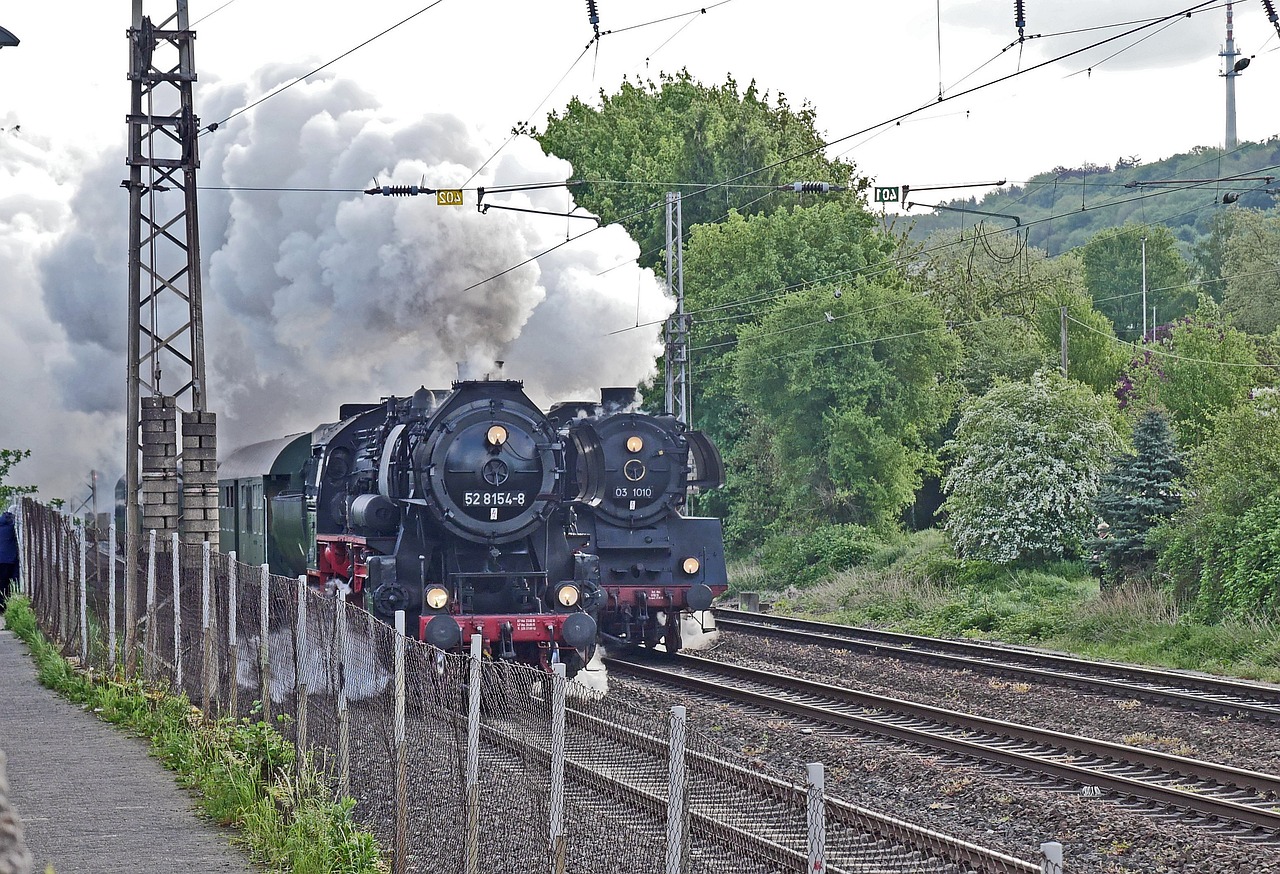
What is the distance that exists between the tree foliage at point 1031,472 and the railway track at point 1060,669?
3.29 metres

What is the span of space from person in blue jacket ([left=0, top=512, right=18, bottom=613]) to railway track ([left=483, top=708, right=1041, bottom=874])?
15463mm

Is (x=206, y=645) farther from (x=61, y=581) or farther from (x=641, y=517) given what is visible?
Result: (x=641, y=517)

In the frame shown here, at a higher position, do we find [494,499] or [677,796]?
[494,499]

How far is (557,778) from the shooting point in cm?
621

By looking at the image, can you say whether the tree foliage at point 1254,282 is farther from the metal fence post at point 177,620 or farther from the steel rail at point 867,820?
the steel rail at point 867,820

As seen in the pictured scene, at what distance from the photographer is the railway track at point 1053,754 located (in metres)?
9.77

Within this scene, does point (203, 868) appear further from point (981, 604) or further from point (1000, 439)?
point (1000, 439)

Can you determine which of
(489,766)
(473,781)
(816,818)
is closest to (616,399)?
(489,766)

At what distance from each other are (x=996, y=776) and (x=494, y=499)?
6169 millimetres

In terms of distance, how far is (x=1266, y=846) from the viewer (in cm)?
874

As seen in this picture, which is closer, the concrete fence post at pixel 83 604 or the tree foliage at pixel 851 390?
the concrete fence post at pixel 83 604

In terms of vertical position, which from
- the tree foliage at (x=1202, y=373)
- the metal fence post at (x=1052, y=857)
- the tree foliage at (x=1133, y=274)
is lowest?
the metal fence post at (x=1052, y=857)

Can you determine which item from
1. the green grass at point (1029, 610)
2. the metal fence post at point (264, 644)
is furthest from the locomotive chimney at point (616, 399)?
the metal fence post at point (264, 644)

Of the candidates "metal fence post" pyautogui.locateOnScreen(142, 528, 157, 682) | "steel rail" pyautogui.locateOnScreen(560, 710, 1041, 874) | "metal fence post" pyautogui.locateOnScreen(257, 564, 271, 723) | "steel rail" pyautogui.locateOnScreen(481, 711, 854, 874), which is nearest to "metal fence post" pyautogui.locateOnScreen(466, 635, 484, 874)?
"steel rail" pyautogui.locateOnScreen(481, 711, 854, 874)
